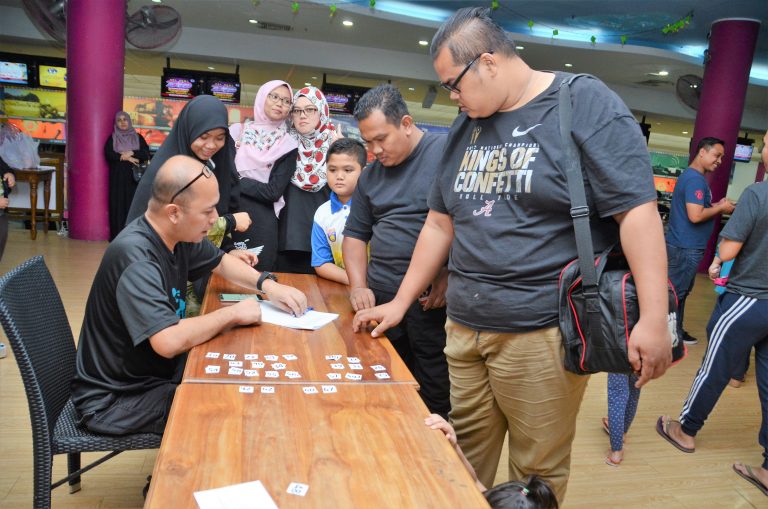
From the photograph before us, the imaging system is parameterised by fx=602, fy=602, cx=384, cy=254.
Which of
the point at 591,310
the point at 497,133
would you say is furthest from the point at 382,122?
the point at 591,310

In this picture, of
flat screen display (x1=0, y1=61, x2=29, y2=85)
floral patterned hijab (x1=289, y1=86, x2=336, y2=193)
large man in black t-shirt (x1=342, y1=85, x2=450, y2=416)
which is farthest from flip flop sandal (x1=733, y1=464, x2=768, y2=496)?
flat screen display (x1=0, y1=61, x2=29, y2=85)

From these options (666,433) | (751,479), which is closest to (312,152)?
(666,433)

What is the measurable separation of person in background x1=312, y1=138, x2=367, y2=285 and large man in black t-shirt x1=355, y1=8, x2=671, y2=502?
962 millimetres

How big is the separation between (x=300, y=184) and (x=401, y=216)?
1207 mm

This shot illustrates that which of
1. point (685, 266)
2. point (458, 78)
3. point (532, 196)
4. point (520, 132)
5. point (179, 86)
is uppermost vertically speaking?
point (179, 86)

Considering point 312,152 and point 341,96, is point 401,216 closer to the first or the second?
point 312,152

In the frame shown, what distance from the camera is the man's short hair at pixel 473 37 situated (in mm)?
1427

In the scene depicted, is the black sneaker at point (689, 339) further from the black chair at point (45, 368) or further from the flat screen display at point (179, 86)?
the flat screen display at point (179, 86)

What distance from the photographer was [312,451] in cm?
112

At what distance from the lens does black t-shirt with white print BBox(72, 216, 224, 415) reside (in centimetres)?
166

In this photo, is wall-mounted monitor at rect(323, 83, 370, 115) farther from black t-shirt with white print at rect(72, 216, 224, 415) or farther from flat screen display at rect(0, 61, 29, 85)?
black t-shirt with white print at rect(72, 216, 224, 415)

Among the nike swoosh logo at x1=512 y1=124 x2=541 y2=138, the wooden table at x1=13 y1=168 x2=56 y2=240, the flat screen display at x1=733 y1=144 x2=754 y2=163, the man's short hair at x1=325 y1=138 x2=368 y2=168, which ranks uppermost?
the flat screen display at x1=733 y1=144 x2=754 y2=163

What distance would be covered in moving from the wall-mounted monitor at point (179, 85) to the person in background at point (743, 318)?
9706 mm

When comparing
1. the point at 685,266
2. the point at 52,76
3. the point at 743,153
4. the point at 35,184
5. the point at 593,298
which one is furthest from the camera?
the point at 743,153
